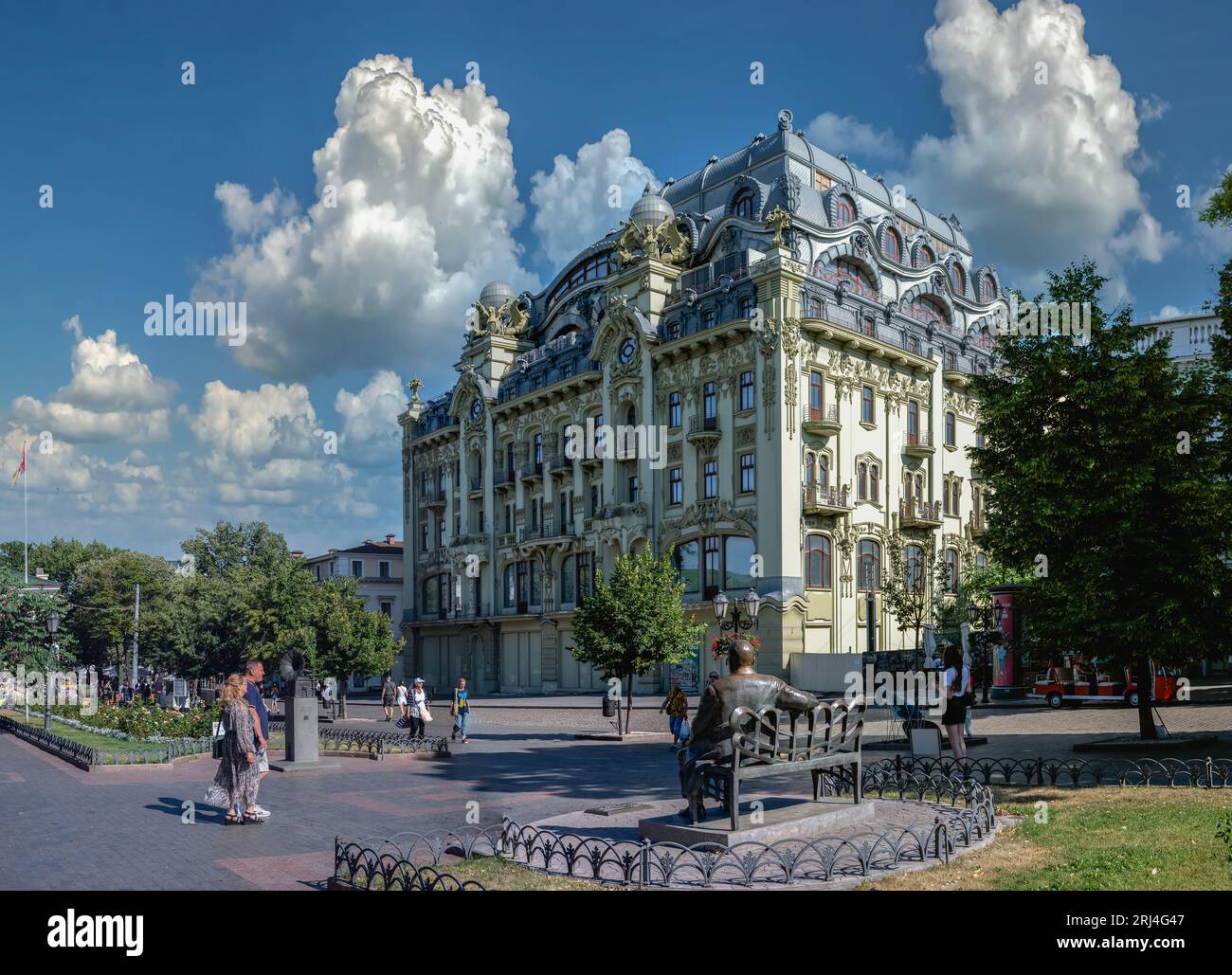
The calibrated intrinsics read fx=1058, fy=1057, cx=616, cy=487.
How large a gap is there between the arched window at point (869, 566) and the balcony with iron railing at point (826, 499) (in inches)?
103

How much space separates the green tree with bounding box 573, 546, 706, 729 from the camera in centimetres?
3294

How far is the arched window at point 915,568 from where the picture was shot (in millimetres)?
42500

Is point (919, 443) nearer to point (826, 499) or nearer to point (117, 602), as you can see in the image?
point (826, 499)

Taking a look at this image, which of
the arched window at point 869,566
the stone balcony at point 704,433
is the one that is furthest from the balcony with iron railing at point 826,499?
the stone balcony at point 704,433

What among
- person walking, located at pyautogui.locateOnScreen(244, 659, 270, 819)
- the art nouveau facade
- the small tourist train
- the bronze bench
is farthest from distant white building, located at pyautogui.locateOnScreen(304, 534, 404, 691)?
the bronze bench

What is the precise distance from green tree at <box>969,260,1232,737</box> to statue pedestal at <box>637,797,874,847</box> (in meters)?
8.99

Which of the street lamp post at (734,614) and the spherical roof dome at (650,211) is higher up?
the spherical roof dome at (650,211)

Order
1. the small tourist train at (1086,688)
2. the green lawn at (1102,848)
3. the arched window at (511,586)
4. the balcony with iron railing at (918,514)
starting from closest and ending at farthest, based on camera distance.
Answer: the green lawn at (1102,848)
the small tourist train at (1086,688)
the balcony with iron railing at (918,514)
the arched window at (511,586)

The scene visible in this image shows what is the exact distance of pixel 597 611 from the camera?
33.5 metres

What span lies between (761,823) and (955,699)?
723 centimetres

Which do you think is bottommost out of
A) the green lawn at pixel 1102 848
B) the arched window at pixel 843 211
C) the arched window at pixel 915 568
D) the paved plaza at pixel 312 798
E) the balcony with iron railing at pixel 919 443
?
the paved plaza at pixel 312 798

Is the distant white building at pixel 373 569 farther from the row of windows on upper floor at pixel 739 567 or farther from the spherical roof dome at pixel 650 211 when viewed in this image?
the spherical roof dome at pixel 650 211
